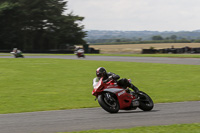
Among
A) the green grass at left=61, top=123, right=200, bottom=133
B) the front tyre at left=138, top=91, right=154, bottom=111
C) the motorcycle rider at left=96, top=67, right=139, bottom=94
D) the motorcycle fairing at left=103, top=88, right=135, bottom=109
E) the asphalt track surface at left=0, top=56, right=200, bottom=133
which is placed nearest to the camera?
the green grass at left=61, top=123, right=200, bottom=133

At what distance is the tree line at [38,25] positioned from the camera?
2525 inches

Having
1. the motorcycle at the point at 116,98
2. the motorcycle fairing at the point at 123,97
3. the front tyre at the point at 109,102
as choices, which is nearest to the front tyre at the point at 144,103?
the motorcycle at the point at 116,98

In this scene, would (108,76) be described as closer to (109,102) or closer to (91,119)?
(109,102)

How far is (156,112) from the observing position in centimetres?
940

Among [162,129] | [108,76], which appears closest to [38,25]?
[108,76]

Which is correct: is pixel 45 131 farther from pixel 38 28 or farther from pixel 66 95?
pixel 38 28

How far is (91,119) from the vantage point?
28.0 feet

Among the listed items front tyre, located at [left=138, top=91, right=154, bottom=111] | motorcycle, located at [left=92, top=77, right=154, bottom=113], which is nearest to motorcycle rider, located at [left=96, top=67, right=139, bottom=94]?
motorcycle, located at [left=92, top=77, right=154, bottom=113]

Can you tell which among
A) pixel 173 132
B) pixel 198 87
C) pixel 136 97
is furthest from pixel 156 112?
pixel 198 87

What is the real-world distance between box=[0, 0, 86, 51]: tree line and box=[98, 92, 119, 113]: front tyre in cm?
5592

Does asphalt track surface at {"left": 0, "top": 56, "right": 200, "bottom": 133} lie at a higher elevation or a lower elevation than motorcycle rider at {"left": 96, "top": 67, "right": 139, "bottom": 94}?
lower

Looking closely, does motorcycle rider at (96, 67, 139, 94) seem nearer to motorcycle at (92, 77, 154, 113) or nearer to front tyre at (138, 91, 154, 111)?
motorcycle at (92, 77, 154, 113)

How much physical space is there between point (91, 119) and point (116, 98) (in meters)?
1.24

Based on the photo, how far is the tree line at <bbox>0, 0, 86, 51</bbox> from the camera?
64.1 meters
